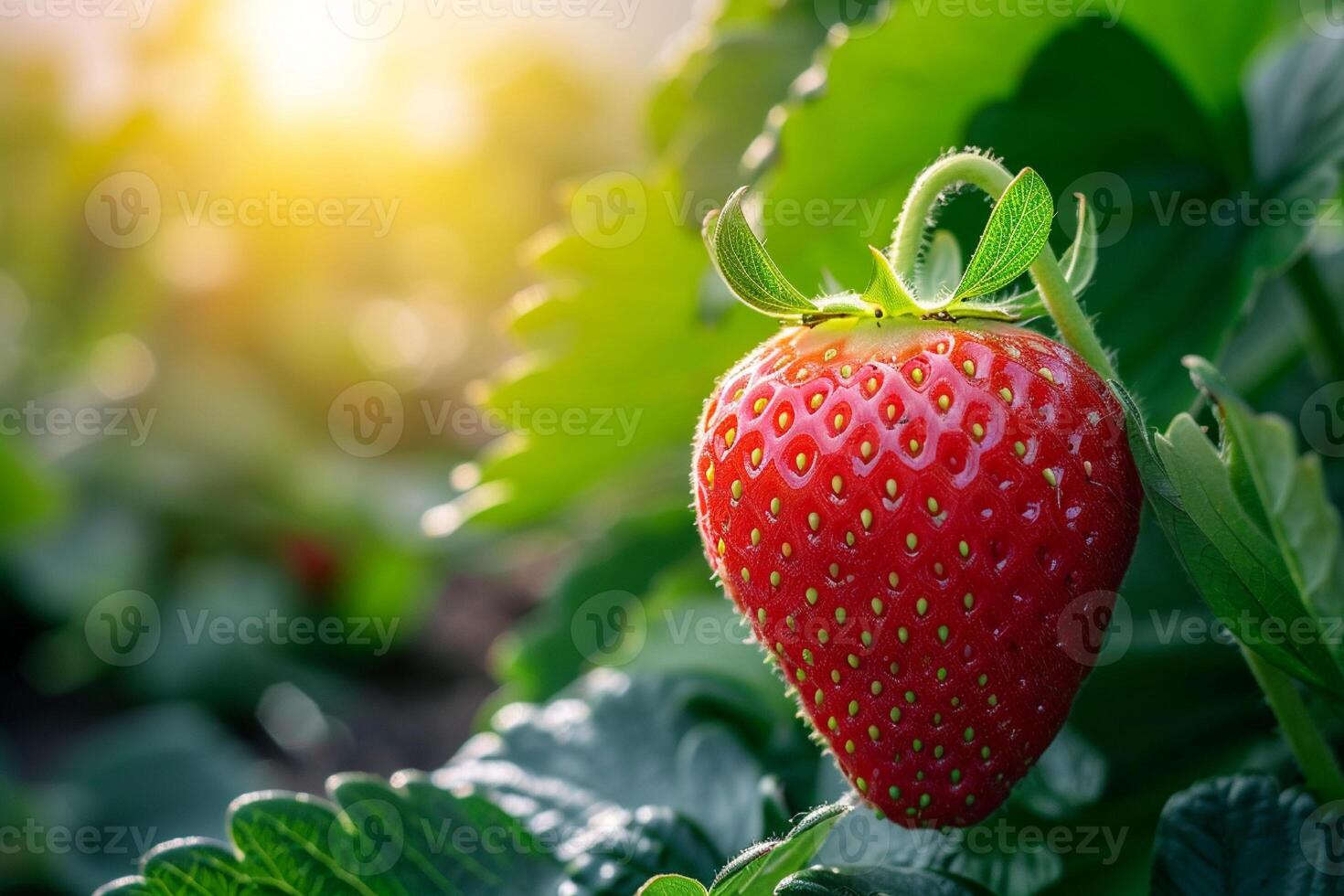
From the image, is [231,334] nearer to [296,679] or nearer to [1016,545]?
[296,679]

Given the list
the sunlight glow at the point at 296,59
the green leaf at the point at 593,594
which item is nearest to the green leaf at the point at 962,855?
the green leaf at the point at 593,594

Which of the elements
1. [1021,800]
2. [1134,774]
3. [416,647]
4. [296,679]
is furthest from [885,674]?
[416,647]

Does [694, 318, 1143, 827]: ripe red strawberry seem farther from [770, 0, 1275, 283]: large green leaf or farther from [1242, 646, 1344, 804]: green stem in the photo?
[770, 0, 1275, 283]: large green leaf

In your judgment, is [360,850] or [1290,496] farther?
[360,850]

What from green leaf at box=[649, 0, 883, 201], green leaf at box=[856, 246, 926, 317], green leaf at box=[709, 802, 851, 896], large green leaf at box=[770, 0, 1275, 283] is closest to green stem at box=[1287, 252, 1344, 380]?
large green leaf at box=[770, 0, 1275, 283]

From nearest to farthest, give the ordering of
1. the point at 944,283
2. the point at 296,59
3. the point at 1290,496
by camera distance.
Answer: the point at 1290,496 → the point at 944,283 → the point at 296,59

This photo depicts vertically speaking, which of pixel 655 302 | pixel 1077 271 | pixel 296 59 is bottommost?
pixel 1077 271

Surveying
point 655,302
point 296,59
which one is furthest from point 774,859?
point 296,59

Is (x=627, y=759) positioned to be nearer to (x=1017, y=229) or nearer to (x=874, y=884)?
(x=874, y=884)
